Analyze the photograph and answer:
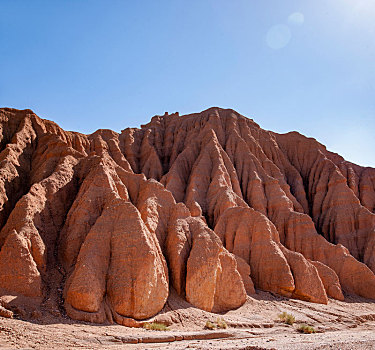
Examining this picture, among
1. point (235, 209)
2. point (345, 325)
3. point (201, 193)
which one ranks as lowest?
point (345, 325)

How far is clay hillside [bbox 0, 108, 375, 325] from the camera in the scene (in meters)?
19.5

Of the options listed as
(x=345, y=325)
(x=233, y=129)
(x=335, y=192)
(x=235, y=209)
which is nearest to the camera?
(x=345, y=325)

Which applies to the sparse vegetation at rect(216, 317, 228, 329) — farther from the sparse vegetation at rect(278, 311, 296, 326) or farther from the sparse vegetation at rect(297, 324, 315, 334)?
the sparse vegetation at rect(278, 311, 296, 326)

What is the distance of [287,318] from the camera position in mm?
24156

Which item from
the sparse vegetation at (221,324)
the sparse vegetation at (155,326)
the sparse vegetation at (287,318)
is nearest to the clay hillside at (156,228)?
the sparse vegetation at (155,326)

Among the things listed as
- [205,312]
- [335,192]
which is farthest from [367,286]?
[205,312]

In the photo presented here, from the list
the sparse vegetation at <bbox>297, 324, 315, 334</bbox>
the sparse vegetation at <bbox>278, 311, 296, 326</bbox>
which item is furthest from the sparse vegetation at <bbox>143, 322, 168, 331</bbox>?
the sparse vegetation at <bbox>278, 311, 296, 326</bbox>

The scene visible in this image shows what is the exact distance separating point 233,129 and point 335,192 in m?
16.5

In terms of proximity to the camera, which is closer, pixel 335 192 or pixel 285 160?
pixel 335 192

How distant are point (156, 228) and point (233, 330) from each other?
8.45 meters

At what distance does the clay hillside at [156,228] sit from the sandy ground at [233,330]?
1.03m

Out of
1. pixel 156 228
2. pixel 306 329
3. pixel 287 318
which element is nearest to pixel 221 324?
pixel 306 329

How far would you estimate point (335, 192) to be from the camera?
5225 centimetres

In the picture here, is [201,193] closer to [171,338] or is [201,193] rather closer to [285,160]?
[285,160]
